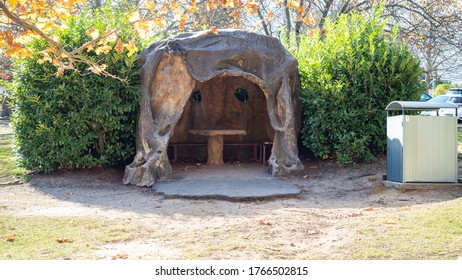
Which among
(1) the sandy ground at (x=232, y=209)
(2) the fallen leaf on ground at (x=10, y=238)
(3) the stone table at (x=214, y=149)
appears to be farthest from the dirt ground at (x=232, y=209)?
(2) the fallen leaf on ground at (x=10, y=238)

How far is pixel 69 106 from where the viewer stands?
1054 cm

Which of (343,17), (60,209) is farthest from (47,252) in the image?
(343,17)

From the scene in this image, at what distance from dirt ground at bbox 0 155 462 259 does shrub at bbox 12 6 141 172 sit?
0.52 m

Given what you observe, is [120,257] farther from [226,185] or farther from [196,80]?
[196,80]

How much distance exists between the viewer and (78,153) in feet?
35.0

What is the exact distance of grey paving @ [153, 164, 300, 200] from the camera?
29.3 ft

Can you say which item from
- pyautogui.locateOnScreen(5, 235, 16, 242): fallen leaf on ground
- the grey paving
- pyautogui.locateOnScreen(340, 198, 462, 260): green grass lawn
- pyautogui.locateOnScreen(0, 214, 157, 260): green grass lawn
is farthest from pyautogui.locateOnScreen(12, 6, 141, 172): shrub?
pyautogui.locateOnScreen(340, 198, 462, 260): green grass lawn

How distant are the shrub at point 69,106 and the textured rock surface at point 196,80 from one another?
455mm

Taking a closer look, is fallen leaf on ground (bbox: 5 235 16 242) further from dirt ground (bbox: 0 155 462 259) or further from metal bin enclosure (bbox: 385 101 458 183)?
metal bin enclosure (bbox: 385 101 458 183)

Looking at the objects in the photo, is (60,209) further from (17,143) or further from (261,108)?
(261,108)

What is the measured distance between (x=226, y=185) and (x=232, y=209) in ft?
5.88

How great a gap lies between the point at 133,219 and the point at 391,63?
686cm

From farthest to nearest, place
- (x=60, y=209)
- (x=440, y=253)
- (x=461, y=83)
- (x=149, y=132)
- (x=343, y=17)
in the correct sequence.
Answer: (x=461, y=83)
(x=343, y=17)
(x=149, y=132)
(x=60, y=209)
(x=440, y=253)

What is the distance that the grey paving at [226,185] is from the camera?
8.95m
